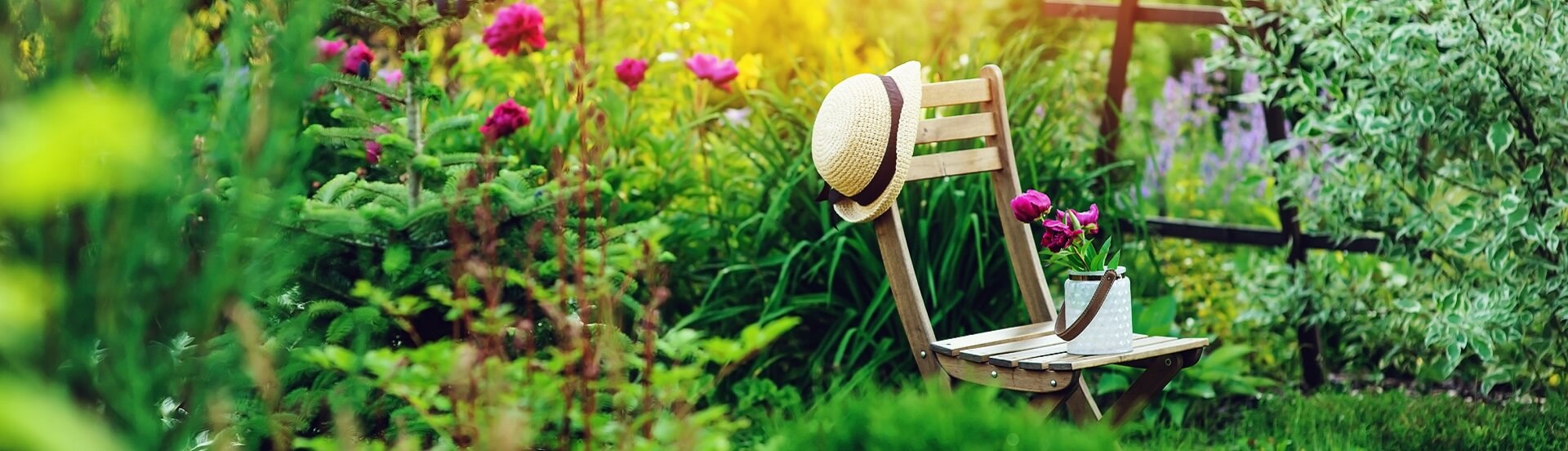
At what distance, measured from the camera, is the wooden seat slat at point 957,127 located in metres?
2.88

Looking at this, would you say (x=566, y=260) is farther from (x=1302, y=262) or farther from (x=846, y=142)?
(x=1302, y=262)

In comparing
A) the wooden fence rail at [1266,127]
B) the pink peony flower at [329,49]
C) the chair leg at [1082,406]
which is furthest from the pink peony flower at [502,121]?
the wooden fence rail at [1266,127]

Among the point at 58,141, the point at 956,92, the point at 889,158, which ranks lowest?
the point at 889,158

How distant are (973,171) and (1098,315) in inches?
22.1

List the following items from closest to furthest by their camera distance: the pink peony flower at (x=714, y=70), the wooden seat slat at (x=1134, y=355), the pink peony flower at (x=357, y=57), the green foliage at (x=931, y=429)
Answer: the green foliage at (x=931, y=429)
the wooden seat slat at (x=1134, y=355)
the pink peony flower at (x=357, y=57)
the pink peony flower at (x=714, y=70)

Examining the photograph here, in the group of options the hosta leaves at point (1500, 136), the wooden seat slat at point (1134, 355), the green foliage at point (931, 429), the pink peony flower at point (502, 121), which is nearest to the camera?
the green foliage at point (931, 429)

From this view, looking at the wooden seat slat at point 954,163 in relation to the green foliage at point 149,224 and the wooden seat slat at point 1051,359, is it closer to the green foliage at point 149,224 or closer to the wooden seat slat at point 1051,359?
the wooden seat slat at point 1051,359

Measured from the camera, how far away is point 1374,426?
3.39m

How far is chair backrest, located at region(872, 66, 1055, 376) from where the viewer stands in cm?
270

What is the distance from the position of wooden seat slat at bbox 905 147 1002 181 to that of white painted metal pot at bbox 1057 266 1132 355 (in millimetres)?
452

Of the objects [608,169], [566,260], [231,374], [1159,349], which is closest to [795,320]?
[231,374]

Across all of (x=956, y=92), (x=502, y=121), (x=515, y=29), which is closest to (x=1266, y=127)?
(x=956, y=92)

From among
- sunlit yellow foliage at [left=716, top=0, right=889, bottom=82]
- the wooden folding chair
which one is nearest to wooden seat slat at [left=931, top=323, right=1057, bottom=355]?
the wooden folding chair

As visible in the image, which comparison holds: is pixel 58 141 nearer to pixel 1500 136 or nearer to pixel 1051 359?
pixel 1051 359
